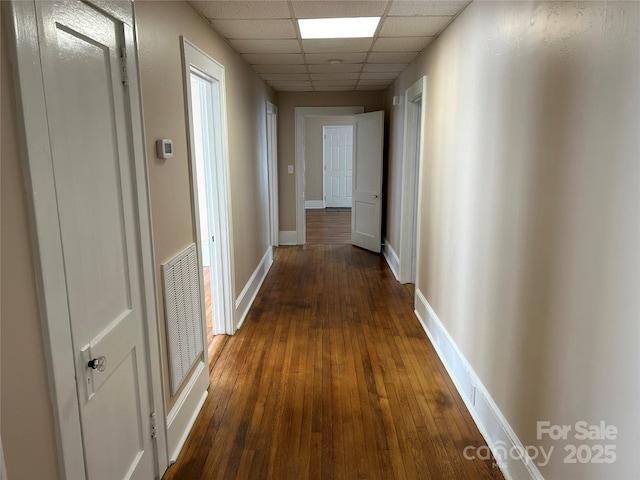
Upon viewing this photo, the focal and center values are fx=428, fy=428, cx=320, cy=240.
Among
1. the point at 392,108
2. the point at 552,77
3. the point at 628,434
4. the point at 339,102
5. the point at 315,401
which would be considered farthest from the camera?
the point at 339,102

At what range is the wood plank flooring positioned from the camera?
2072 millimetres

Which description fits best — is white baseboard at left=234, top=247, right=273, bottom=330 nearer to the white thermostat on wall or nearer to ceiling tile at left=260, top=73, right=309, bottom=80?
the white thermostat on wall

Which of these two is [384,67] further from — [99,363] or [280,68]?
[99,363]

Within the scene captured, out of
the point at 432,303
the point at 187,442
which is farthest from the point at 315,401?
the point at 432,303

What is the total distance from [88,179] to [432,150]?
2778mm

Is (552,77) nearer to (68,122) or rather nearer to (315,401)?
(68,122)

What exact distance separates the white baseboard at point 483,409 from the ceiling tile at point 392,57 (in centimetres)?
234

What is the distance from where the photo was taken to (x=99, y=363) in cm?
142

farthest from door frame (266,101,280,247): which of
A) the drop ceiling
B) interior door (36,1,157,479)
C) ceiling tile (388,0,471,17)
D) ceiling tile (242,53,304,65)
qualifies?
interior door (36,1,157,479)

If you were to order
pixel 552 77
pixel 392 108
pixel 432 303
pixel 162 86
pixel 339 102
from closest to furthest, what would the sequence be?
pixel 552 77, pixel 162 86, pixel 432 303, pixel 392 108, pixel 339 102

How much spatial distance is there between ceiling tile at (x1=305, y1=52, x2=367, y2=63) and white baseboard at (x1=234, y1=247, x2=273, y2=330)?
221cm

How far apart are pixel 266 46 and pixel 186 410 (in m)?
2.80

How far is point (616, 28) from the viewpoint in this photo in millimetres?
1261

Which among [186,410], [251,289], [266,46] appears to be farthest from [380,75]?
[186,410]
